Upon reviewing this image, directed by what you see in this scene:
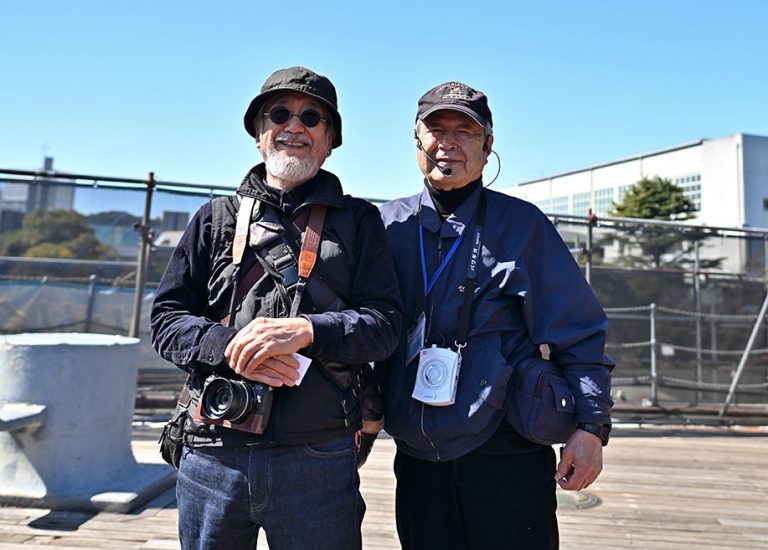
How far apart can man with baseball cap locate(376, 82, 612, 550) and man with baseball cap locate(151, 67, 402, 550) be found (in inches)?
9.9

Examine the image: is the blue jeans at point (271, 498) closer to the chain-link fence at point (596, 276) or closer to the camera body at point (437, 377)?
the camera body at point (437, 377)

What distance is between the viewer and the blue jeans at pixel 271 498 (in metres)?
1.62

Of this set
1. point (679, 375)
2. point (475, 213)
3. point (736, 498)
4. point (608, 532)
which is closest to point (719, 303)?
point (679, 375)

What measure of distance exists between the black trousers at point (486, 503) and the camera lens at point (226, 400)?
753 mm

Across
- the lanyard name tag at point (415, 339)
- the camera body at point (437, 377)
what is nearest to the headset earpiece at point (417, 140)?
the lanyard name tag at point (415, 339)

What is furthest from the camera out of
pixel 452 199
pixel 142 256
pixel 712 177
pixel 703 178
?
pixel 703 178

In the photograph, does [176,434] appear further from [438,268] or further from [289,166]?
[438,268]

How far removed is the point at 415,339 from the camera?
6.50ft

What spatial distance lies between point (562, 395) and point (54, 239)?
18.2ft

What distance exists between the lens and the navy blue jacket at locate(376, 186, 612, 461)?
1.88 meters

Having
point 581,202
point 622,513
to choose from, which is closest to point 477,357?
point 622,513

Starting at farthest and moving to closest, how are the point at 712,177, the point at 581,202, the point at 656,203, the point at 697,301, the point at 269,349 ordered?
the point at 581,202 < the point at 712,177 < the point at 656,203 < the point at 697,301 < the point at 269,349

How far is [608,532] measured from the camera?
3578mm

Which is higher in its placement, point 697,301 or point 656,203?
point 656,203
